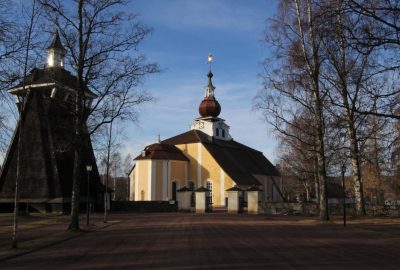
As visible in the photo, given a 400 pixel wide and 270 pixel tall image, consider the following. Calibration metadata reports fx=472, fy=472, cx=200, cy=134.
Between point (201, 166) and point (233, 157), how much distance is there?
340 inches

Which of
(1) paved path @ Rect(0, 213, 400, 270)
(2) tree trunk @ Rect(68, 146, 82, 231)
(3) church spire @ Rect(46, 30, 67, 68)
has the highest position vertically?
(3) church spire @ Rect(46, 30, 67, 68)

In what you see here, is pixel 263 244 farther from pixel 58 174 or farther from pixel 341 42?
pixel 58 174

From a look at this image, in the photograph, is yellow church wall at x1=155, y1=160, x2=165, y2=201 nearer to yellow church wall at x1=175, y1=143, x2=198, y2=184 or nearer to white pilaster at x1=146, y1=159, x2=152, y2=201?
white pilaster at x1=146, y1=159, x2=152, y2=201

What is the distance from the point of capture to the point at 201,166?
66938 mm

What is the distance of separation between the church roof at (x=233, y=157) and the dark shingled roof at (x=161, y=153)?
3.42m

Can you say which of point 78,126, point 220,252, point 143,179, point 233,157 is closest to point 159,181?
point 143,179

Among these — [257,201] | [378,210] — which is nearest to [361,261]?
[378,210]

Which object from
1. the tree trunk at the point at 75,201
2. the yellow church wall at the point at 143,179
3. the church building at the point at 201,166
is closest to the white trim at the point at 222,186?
the church building at the point at 201,166

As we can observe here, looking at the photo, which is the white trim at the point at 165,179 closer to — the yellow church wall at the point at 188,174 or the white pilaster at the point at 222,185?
the yellow church wall at the point at 188,174

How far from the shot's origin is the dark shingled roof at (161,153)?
62812mm

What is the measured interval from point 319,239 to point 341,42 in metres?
7.69

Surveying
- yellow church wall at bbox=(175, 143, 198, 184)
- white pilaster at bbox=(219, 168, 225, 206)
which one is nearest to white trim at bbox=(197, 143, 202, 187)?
yellow church wall at bbox=(175, 143, 198, 184)

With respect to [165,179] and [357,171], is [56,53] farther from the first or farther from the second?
[165,179]

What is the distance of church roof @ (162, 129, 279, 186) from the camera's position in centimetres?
6650
